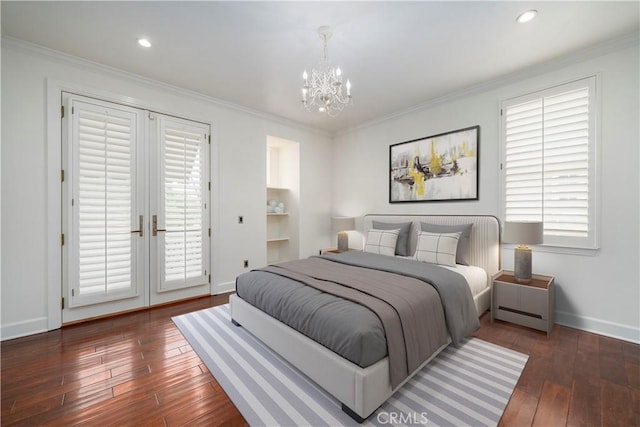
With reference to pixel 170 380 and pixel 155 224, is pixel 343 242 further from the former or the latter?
pixel 170 380

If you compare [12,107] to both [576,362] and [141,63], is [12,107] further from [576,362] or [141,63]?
[576,362]

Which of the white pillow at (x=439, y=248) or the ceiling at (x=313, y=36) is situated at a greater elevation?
the ceiling at (x=313, y=36)

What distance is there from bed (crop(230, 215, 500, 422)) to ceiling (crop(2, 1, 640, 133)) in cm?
181

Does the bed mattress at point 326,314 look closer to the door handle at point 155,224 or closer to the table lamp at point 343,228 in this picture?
the door handle at point 155,224

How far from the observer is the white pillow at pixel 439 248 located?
2.95 metres

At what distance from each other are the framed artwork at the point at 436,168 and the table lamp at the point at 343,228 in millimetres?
792

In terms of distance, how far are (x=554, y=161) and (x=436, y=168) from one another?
1253 mm

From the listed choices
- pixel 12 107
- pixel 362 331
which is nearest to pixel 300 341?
pixel 362 331

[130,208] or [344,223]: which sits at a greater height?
[130,208]

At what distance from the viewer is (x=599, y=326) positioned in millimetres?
2494

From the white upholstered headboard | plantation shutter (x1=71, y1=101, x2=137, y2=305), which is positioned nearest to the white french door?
plantation shutter (x1=71, y1=101, x2=137, y2=305)

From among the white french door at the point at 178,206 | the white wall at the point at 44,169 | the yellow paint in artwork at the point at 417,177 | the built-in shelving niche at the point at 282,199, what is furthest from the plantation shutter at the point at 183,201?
the yellow paint in artwork at the point at 417,177

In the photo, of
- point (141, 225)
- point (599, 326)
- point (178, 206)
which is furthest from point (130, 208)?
point (599, 326)

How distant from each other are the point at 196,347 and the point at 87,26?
2896 millimetres
